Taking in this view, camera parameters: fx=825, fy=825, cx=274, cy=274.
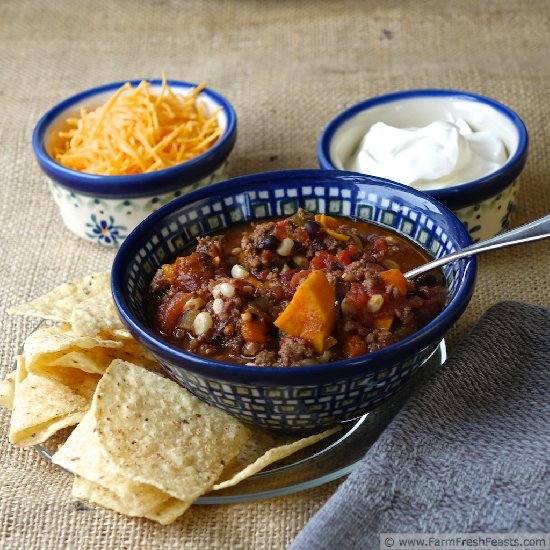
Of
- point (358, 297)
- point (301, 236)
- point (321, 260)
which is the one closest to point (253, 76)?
point (301, 236)

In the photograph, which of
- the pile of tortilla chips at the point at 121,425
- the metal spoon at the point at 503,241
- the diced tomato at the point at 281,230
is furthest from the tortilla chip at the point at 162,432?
the metal spoon at the point at 503,241

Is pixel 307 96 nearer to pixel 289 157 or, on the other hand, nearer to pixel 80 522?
pixel 289 157

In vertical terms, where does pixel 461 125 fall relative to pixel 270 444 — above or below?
above

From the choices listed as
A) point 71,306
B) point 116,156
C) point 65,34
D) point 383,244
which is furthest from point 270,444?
point 65,34

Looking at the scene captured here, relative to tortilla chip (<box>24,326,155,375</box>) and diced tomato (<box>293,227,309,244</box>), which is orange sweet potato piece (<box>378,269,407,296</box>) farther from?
tortilla chip (<box>24,326,155,375</box>)

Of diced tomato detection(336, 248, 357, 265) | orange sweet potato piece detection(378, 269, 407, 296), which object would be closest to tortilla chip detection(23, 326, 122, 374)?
diced tomato detection(336, 248, 357, 265)

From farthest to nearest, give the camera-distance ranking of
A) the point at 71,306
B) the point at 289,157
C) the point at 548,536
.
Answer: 1. the point at 289,157
2. the point at 71,306
3. the point at 548,536
